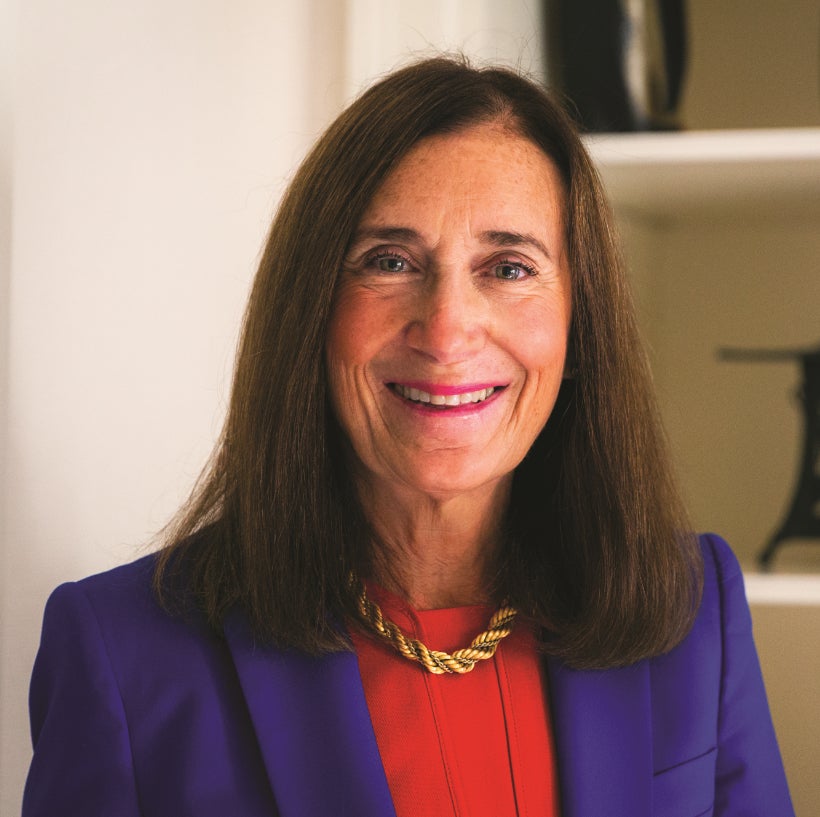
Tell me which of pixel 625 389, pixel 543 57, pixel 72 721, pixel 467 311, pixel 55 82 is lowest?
pixel 72 721

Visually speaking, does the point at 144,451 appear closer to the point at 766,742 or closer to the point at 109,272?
the point at 109,272

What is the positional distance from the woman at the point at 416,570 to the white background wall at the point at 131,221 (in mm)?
167

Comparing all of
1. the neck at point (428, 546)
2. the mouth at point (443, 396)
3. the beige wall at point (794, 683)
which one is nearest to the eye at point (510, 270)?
the mouth at point (443, 396)

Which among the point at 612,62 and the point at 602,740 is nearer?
the point at 602,740

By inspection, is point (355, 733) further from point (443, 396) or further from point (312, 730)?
point (443, 396)

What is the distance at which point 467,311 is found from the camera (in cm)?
107

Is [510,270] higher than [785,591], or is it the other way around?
[510,270]

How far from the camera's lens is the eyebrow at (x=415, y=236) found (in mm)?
1087

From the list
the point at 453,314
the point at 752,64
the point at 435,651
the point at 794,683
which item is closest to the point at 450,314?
the point at 453,314

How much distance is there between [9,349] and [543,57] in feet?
3.55

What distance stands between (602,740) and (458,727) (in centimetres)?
16

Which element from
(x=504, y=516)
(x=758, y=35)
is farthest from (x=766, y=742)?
(x=758, y=35)

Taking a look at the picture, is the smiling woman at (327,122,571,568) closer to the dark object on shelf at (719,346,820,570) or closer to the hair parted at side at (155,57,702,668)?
the hair parted at side at (155,57,702,668)

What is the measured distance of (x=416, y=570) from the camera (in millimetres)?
1229
